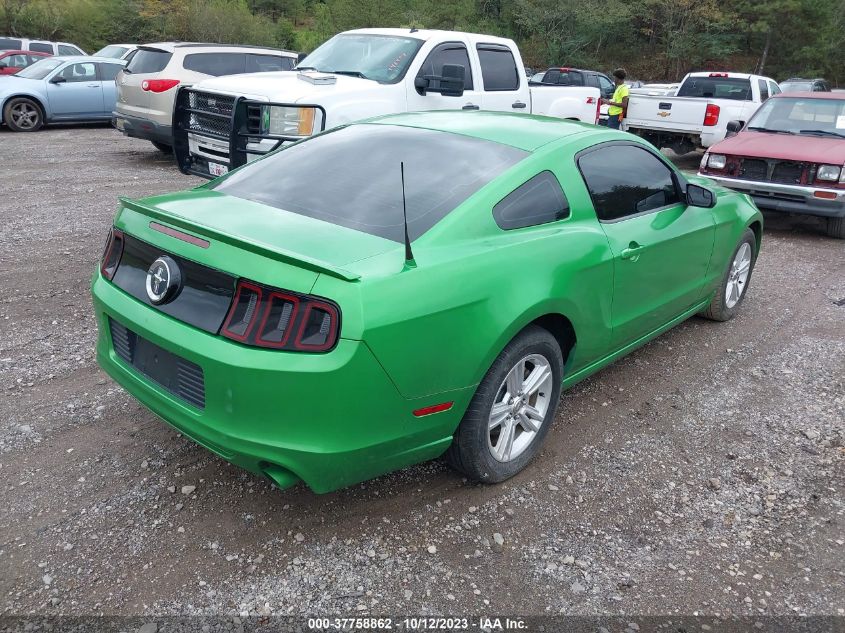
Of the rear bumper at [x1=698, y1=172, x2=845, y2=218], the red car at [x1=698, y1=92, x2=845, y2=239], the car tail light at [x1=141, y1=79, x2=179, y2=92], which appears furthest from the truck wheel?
the car tail light at [x1=141, y1=79, x2=179, y2=92]

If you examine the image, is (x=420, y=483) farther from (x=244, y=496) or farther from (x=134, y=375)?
(x=134, y=375)

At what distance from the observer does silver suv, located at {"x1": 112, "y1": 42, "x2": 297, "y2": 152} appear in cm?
1073

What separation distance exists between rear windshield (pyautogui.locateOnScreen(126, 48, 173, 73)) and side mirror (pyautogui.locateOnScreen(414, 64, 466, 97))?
560 centimetres

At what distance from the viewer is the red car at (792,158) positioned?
7.82 meters

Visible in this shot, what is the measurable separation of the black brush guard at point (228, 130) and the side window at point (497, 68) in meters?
2.74

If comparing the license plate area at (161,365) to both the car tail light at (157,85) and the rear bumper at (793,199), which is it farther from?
the car tail light at (157,85)

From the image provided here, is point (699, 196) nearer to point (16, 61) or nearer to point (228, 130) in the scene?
point (228, 130)

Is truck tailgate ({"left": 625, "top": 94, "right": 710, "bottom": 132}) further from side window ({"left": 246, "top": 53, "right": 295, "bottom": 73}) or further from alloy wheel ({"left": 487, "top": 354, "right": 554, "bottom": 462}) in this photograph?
alloy wheel ({"left": 487, "top": 354, "right": 554, "bottom": 462})

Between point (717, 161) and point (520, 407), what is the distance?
6617 mm

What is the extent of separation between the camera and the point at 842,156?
779 cm

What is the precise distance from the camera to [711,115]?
11.7 metres

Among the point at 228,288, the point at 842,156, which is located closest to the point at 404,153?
the point at 228,288

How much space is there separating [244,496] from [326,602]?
76cm

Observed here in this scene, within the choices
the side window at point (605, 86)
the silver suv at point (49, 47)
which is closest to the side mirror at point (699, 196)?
the side window at point (605, 86)
